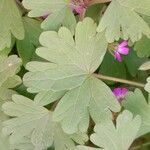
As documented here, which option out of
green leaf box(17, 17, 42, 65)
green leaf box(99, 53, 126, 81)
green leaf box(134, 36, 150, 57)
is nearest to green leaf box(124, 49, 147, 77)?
green leaf box(99, 53, 126, 81)

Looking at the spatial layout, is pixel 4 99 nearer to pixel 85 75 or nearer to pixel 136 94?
pixel 85 75

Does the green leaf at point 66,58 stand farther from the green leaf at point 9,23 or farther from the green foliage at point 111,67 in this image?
the green foliage at point 111,67

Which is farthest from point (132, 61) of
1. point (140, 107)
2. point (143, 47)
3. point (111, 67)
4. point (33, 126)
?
point (33, 126)

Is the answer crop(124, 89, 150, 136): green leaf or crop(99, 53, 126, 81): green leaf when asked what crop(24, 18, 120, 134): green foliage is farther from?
crop(99, 53, 126, 81): green leaf

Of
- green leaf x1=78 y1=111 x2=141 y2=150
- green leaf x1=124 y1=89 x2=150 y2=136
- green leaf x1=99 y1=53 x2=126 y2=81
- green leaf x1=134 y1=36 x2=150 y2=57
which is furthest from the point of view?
green leaf x1=99 y1=53 x2=126 y2=81

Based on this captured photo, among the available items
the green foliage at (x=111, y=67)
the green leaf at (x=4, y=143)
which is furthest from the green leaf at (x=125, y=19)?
the green leaf at (x=4, y=143)
